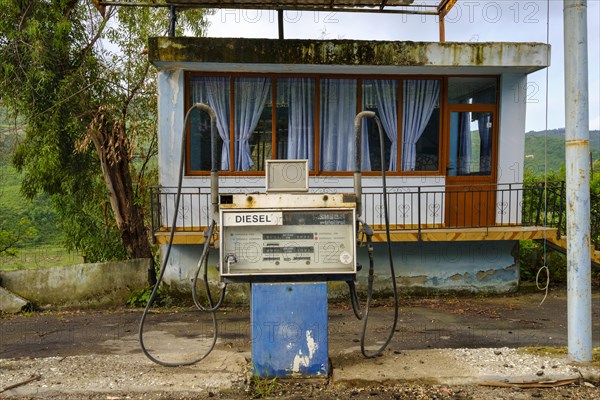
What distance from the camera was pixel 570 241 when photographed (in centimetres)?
511

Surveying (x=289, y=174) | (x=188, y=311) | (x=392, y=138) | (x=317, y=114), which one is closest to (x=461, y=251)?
(x=392, y=138)

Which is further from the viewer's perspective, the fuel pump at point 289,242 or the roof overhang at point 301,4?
the roof overhang at point 301,4

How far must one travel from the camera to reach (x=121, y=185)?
12664 millimetres

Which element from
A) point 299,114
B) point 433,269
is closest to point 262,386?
point 433,269

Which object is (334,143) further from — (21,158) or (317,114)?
(21,158)

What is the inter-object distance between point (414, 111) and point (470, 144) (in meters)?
1.30

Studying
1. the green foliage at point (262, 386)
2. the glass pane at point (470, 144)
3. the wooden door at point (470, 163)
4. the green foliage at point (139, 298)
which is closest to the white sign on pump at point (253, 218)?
the green foliage at point (262, 386)

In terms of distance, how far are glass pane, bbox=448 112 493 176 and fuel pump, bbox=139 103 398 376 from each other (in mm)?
6292

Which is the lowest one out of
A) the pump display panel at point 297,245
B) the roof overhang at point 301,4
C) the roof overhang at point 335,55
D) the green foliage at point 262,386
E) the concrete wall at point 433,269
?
the green foliage at point 262,386

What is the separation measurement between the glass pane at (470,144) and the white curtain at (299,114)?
275 centimetres

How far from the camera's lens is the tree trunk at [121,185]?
455 inches

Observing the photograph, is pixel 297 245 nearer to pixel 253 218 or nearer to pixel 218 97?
pixel 253 218

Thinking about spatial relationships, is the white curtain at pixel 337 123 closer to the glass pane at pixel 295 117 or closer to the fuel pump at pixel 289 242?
the glass pane at pixel 295 117

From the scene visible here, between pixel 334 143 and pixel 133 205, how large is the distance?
209 inches
